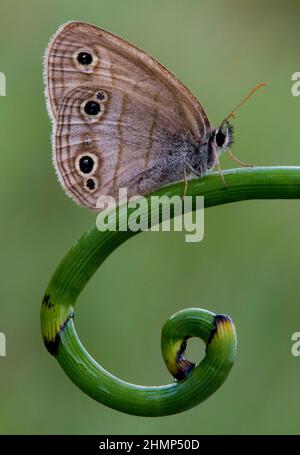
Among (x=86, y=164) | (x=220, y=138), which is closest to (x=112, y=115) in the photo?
(x=86, y=164)

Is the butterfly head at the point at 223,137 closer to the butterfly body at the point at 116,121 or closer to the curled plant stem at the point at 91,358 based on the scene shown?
the butterfly body at the point at 116,121

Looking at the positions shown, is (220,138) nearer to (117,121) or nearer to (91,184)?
(117,121)

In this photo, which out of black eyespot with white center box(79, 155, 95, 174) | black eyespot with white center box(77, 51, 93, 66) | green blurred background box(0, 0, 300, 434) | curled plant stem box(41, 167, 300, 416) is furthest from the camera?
green blurred background box(0, 0, 300, 434)

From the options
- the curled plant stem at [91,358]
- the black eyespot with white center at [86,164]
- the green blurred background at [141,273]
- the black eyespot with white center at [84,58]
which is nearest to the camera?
the curled plant stem at [91,358]

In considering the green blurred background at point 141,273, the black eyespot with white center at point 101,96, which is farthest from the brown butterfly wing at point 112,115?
the green blurred background at point 141,273

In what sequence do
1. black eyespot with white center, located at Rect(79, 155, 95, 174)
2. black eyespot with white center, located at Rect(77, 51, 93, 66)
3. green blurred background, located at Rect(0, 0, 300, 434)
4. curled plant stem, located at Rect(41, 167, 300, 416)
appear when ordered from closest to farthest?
curled plant stem, located at Rect(41, 167, 300, 416)
black eyespot with white center, located at Rect(77, 51, 93, 66)
black eyespot with white center, located at Rect(79, 155, 95, 174)
green blurred background, located at Rect(0, 0, 300, 434)

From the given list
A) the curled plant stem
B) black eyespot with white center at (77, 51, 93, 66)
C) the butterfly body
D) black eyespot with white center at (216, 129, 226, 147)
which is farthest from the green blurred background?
the curled plant stem

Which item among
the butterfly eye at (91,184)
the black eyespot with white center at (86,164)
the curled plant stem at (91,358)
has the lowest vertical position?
the curled plant stem at (91,358)

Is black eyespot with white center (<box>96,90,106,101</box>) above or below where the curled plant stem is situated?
above

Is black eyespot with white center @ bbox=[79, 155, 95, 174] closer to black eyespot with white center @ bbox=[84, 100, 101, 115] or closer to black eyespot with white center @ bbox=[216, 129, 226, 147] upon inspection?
black eyespot with white center @ bbox=[84, 100, 101, 115]
